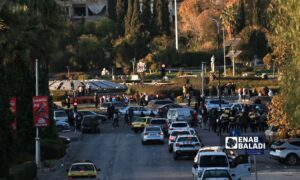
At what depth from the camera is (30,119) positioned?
149ft

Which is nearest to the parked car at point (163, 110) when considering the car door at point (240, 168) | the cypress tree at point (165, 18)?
the car door at point (240, 168)

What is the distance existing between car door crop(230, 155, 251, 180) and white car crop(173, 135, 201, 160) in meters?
9.11

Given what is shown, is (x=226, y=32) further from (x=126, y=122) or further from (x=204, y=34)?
(x=126, y=122)

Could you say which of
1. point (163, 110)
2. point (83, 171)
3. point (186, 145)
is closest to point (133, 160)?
point (186, 145)

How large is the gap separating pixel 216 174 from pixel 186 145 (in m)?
13.0

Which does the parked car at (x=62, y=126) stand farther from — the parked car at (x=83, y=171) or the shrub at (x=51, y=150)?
the parked car at (x=83, y=171)

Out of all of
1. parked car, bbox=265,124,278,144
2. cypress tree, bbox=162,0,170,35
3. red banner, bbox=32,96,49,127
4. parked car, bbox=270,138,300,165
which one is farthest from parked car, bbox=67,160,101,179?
cypress tree, bbox=162,0,170,35

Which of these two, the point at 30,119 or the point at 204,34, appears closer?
the point at 30,119

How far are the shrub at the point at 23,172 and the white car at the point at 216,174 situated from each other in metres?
7.58

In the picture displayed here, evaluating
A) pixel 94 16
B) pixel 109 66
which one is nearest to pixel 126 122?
pixel 109 66

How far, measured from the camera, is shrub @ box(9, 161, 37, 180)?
110 ft

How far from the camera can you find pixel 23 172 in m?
34.5

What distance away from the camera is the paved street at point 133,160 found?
3856cm

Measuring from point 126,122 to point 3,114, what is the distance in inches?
1291
